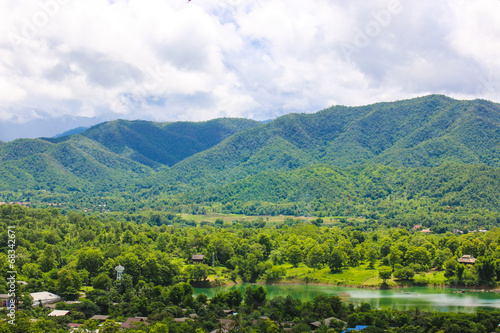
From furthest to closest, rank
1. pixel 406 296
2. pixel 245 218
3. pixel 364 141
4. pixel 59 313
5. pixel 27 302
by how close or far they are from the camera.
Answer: pixel 364 141 < pixel 245 218 < pixel 406 296 < pixel 27 302 < pixel 59 313

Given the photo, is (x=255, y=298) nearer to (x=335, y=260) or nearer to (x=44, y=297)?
(x=44, y=297)

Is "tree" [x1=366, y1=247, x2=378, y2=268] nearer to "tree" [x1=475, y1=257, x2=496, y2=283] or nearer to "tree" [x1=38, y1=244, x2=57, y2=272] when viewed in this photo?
"tree" [x1=475, y1=257, x2=496, y2=283]

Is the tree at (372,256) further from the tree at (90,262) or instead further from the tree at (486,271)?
the tree at (90,262)

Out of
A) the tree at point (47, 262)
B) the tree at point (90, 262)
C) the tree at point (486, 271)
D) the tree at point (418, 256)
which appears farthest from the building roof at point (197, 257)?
the tree at point (486, 271)

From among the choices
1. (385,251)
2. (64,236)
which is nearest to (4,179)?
(64,236)

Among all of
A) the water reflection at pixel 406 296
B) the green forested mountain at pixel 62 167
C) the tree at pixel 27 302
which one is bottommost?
the water reflection at pixel 406 296

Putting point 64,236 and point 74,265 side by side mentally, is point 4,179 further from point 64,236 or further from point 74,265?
point 74,265

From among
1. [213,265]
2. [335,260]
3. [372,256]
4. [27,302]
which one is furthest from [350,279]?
[27,302]

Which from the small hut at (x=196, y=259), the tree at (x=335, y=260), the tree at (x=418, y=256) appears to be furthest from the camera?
the small hut at (x=196, y=259)
